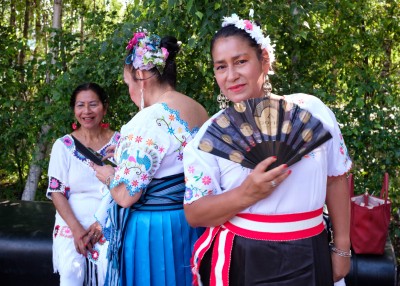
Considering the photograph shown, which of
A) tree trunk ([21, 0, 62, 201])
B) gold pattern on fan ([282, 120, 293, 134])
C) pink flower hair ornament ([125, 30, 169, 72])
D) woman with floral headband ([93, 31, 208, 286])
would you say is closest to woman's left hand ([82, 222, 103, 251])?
woman with floral headband ([93, 31, 208, 286])

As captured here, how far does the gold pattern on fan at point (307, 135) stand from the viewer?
72.4 inches

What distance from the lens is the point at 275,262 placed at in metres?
1.90

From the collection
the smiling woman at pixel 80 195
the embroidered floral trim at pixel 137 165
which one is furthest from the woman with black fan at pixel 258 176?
the smiling woman at pixel 80 195

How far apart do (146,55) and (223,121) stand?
84 cm

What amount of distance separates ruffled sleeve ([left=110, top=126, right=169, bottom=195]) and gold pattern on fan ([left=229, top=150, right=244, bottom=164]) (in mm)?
610

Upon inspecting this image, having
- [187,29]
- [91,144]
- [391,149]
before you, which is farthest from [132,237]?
[391,149]

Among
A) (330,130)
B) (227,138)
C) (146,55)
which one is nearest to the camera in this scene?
(227,138)

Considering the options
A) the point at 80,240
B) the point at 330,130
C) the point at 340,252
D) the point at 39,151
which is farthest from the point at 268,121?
the point at 39,151

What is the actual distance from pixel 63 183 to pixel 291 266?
2.03 metres

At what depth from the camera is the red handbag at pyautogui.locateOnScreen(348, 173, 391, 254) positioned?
3432mm

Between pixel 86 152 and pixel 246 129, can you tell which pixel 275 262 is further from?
pixel 86 152

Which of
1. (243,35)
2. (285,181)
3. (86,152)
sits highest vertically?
(243,35)

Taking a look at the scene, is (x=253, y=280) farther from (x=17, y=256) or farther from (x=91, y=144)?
(x=17, y=256)

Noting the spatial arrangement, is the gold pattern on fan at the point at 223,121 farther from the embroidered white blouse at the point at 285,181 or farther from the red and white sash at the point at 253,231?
the red and white sash at the point at 253,231
